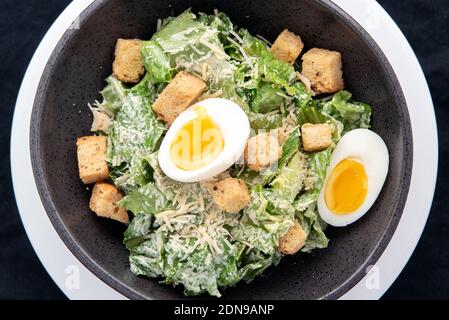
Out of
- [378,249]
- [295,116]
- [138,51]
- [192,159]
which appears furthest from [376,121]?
[138,51]

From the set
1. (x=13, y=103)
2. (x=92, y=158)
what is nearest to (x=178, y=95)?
(x=92, y=158)

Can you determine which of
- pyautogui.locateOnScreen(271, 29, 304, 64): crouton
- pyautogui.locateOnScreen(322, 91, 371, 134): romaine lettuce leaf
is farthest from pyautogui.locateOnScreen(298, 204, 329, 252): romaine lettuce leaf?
pyautogui.locateOnScreen(271, 29, 304, 64): crouton

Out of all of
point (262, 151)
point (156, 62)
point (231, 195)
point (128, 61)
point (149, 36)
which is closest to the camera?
point (231, 195)

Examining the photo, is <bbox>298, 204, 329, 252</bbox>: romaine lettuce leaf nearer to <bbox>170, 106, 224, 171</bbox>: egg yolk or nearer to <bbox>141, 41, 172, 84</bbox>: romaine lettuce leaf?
<bbox>170, 106, 224, 171</bbox>: egg yolk

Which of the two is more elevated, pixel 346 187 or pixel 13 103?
pixel 13 103

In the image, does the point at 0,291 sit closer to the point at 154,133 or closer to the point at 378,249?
the point at 154,133

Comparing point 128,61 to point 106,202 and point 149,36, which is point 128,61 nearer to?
point 149,36

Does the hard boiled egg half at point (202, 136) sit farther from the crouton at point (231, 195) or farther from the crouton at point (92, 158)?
the crouton at point (92, 158)
